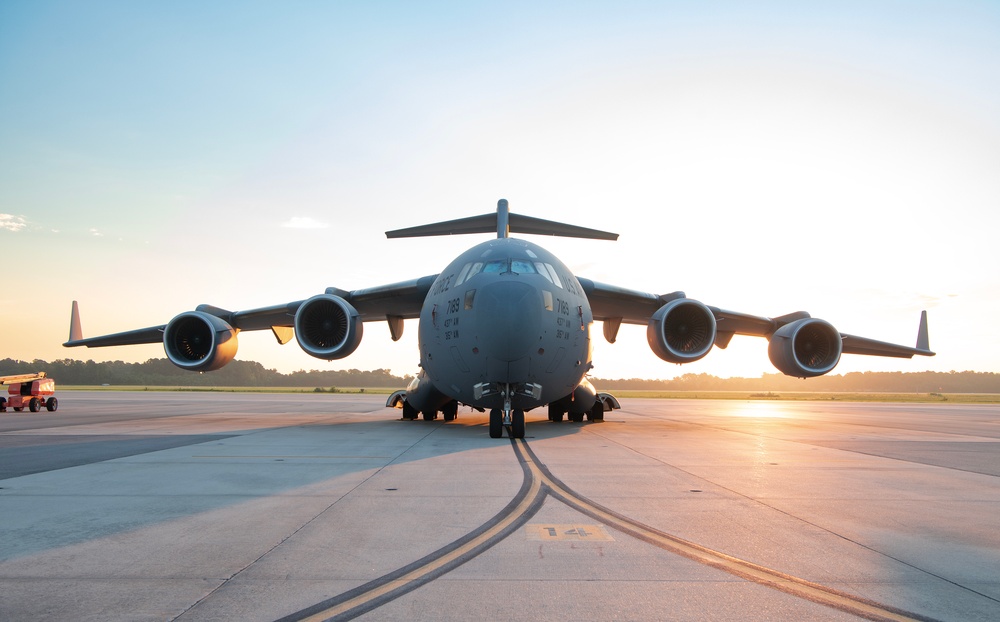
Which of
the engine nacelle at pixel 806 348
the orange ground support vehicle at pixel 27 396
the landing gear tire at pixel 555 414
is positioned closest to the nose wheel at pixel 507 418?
the landing gear tire at pixel 555 414

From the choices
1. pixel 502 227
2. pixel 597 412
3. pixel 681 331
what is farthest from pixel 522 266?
pixel 597 412

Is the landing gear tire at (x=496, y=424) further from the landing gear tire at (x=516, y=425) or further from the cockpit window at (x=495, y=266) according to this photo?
the cockpit window at (x=495, y=266)

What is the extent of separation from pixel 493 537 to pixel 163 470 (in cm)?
485

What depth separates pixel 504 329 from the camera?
407 inches

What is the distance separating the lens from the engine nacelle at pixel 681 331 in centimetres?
1438

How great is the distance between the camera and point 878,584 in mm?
3219

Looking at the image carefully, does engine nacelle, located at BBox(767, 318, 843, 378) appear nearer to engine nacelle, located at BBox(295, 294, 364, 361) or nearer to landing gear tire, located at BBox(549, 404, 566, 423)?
landing gear tire, located at BBox(549, 404, 566, 423)

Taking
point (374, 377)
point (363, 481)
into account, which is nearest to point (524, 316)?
point (363, 481)

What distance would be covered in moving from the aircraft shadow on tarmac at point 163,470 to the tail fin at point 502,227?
19.6 feet

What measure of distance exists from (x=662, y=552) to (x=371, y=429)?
1054 centimetres

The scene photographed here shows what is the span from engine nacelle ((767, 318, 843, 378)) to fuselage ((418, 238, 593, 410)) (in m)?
6.53

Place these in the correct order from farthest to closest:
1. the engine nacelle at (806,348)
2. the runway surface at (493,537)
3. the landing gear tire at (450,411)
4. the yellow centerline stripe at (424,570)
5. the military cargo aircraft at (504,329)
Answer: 1. the landing gear tire at (450,411)
2. the engine nacelle at (806,348)
3. the military cargo aircraft at (504,329)
4. the runway surface at (493,537)
5. the yellow centerline stripe at (424,570)

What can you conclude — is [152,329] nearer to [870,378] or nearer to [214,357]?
[214,357]

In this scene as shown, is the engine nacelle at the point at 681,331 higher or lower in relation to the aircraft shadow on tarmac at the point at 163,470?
higher
